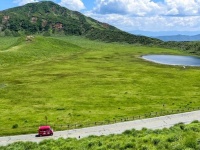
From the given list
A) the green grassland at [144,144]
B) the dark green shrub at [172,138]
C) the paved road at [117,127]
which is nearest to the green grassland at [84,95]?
the paved road at [117,127]

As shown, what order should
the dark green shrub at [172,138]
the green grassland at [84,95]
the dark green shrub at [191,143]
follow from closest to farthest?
1. the dark green shrub at [191,143]
2. the dark green shrub at [172,138]
3. the green grassland at [84,95]

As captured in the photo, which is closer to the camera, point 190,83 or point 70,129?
point 70,129

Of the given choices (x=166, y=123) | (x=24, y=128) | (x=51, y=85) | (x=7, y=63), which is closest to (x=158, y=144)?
(x=166, y=123)

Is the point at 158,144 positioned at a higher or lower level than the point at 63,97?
higher

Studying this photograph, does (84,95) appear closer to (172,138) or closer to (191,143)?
(172,138)

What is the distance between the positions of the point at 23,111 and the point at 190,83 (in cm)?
6909

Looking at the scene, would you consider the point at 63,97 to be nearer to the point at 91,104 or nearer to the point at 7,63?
the point at 91,104

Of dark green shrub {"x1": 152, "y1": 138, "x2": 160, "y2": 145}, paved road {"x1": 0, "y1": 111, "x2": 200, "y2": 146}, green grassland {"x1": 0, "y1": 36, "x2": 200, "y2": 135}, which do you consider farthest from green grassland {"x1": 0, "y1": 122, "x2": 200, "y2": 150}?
green grassland {"x1": 0, "y1": 36, "x2": 200, "y2": 135}

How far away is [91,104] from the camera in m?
84.4

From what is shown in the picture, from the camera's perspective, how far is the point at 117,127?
5762 centimetres

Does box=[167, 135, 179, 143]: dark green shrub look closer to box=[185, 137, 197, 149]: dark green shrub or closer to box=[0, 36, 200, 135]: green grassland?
box=[185, 137, 197, 149]: dark green shrub

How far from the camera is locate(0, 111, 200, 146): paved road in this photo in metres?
53.5

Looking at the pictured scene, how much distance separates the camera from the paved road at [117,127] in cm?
5347

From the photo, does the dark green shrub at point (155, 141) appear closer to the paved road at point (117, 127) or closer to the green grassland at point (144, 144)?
the green grassland at point (144, 144)
